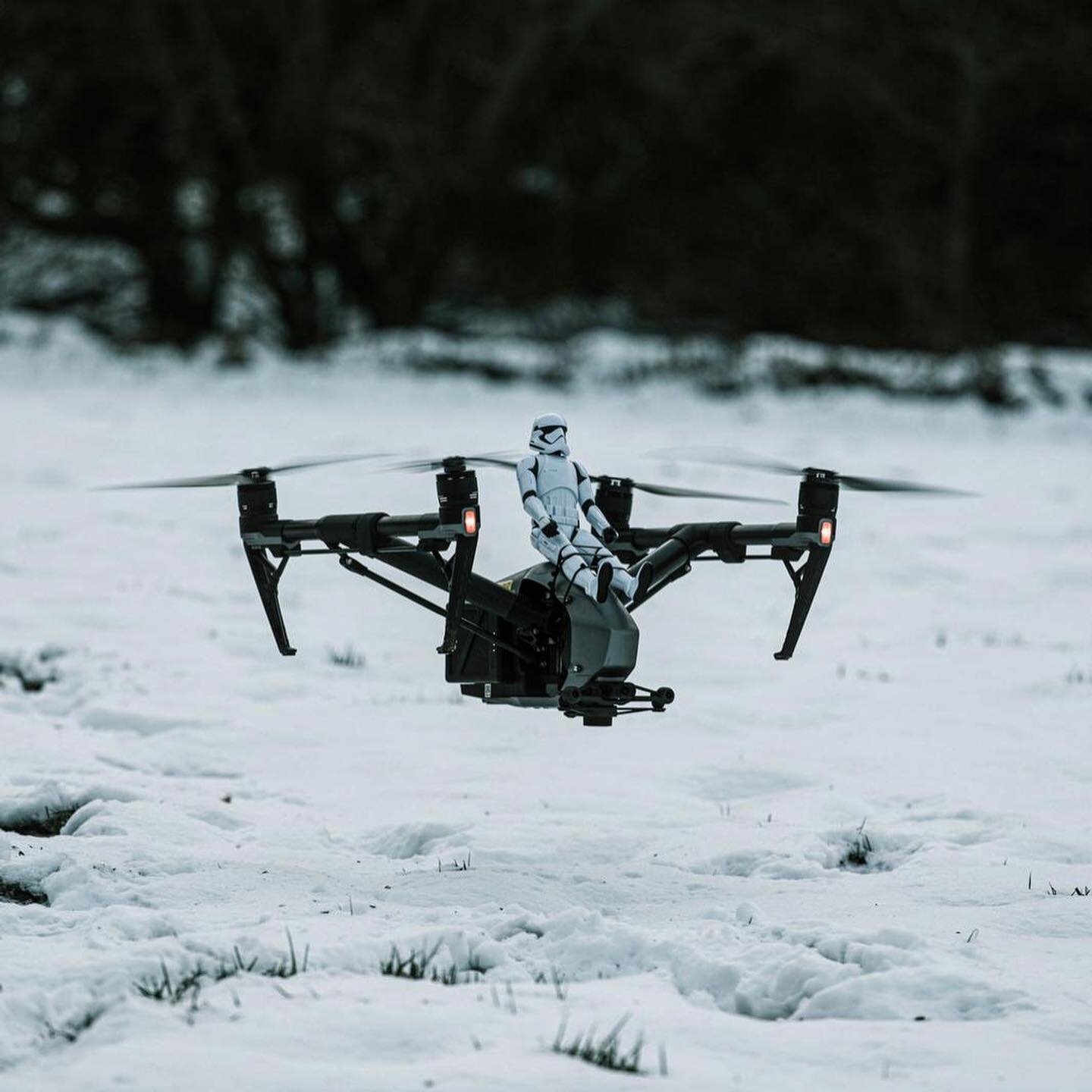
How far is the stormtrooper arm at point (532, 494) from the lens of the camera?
7.12 meters

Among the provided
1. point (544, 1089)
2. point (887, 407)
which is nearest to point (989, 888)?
point (544, 1089)

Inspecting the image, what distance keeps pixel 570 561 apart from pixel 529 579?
545mm

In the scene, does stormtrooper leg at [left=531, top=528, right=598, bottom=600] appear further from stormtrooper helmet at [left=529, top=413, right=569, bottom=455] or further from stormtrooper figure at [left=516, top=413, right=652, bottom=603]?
stormtrooper helmet at [left=529, top=413, right=569, bottom=455]

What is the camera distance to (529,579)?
7609mm

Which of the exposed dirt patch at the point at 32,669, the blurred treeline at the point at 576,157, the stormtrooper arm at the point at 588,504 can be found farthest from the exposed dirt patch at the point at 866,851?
the blurred treeline at the point at 576,157

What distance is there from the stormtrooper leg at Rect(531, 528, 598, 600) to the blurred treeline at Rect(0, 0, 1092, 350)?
2427cm

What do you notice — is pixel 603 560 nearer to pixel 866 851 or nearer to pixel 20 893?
pixel 866 851

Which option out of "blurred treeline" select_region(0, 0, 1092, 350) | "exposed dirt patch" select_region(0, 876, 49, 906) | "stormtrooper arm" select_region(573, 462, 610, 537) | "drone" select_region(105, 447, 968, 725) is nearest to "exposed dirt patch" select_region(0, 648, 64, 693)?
"exposed dirt patch" select_region(0, 876, 49, 906)

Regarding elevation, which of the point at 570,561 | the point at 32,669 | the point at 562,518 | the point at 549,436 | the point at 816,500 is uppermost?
the point at 549,436

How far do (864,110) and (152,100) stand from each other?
1415cm

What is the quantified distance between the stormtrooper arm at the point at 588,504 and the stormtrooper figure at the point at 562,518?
0.05 ft

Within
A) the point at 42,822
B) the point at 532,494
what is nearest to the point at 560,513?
the point at 532,494

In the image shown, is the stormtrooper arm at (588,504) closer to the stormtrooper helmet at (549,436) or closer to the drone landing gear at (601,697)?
the stormtrooper helmet at (549,436)

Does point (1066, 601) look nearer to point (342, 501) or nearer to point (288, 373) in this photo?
point (342, 501)
